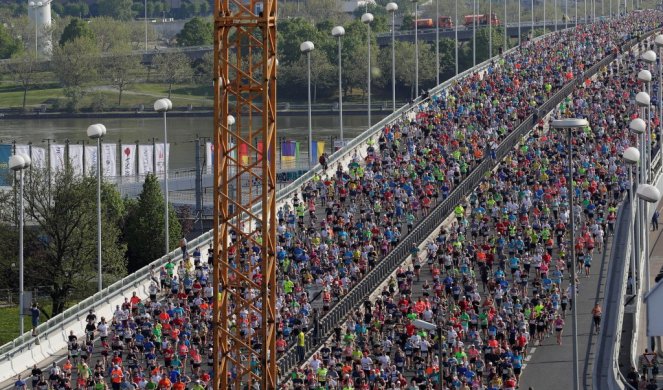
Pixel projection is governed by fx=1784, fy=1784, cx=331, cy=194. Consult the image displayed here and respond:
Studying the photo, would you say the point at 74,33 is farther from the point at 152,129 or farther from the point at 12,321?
the point at 12,321

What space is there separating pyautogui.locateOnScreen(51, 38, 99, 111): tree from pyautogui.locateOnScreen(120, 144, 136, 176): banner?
7110 centimetres

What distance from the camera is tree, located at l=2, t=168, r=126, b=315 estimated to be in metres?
63.1

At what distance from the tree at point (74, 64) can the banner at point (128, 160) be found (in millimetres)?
71101

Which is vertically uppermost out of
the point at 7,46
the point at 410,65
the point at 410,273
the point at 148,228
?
the point at 7,46

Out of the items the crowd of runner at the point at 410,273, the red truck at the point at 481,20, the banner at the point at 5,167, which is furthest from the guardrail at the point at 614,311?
the red truck at the point at 481,20

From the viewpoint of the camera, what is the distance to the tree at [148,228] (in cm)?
7138

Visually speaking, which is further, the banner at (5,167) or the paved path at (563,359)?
the banner at (5,167)

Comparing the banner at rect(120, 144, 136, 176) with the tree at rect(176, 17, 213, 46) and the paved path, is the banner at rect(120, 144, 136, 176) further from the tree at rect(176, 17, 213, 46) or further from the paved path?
the tree at rect(176, 17, 213, 46)

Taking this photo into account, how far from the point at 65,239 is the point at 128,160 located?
2610 centimetres

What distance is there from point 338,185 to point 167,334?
1707 centimetres

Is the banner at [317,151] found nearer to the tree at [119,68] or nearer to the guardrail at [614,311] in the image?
the guardrail at [614,311]

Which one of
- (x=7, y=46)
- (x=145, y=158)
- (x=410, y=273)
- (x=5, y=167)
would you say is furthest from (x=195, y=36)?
(x=410, y=273)

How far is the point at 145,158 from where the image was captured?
88.6 m

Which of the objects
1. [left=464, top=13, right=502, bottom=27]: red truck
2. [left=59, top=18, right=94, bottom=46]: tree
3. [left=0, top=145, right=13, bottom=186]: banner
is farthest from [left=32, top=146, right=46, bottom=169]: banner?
[left=464, top=13, right=502, bottom=27]: red truck
